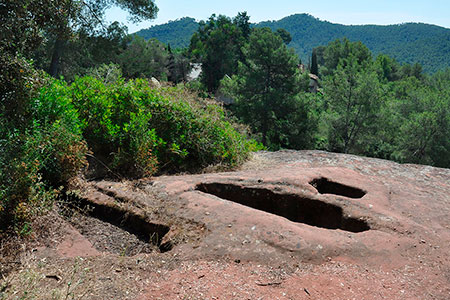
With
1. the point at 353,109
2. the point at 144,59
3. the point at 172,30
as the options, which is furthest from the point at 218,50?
the point at 172,30

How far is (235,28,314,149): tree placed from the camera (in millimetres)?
24844

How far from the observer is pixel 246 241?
3.20 meters

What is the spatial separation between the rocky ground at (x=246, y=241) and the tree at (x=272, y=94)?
20.0 metres

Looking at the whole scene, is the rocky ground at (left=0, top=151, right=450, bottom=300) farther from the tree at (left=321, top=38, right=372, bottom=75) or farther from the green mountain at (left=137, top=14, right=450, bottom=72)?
the green mountain at (left=137, top=14, right=450, bottom=72)

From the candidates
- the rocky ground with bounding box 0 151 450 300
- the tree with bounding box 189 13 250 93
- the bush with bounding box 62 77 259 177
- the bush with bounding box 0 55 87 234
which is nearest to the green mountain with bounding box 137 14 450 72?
the tree with bounding box 189 13 250 93

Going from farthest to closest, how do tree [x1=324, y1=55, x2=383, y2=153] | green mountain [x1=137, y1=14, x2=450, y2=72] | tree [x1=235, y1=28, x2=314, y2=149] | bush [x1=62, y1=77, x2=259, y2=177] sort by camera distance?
green mountain [x1=137, y1=14, x2=450, y2=72] < tree [x1=324, y1=55, x2=383, y2=153] < tree [x1=235, y1=28, x2=314, y2=149] < bush [x1=62, y1=77, x2=259, y2=177]

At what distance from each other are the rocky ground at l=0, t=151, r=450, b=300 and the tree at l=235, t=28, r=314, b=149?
20.0m

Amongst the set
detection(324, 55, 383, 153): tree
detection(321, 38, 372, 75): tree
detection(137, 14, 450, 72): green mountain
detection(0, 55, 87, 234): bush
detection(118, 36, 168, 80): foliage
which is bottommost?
detection(324, 55, 383, 153): tree

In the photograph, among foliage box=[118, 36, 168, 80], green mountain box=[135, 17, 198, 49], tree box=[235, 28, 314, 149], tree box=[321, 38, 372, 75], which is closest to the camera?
tree box=[235, 28, 314, 149]

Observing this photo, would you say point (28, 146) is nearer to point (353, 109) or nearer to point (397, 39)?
point (353, 109)

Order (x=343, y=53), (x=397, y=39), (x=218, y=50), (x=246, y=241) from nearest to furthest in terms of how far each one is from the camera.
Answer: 1. (x=246, y=241)
2. (x=218, y=50)
3. (x=343, y=53)
4. (x=397, y=39)

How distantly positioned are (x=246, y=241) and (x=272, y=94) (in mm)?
22112

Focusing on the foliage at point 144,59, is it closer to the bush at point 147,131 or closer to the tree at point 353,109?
the tree at point 353,109

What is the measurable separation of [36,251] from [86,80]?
3462 mm
